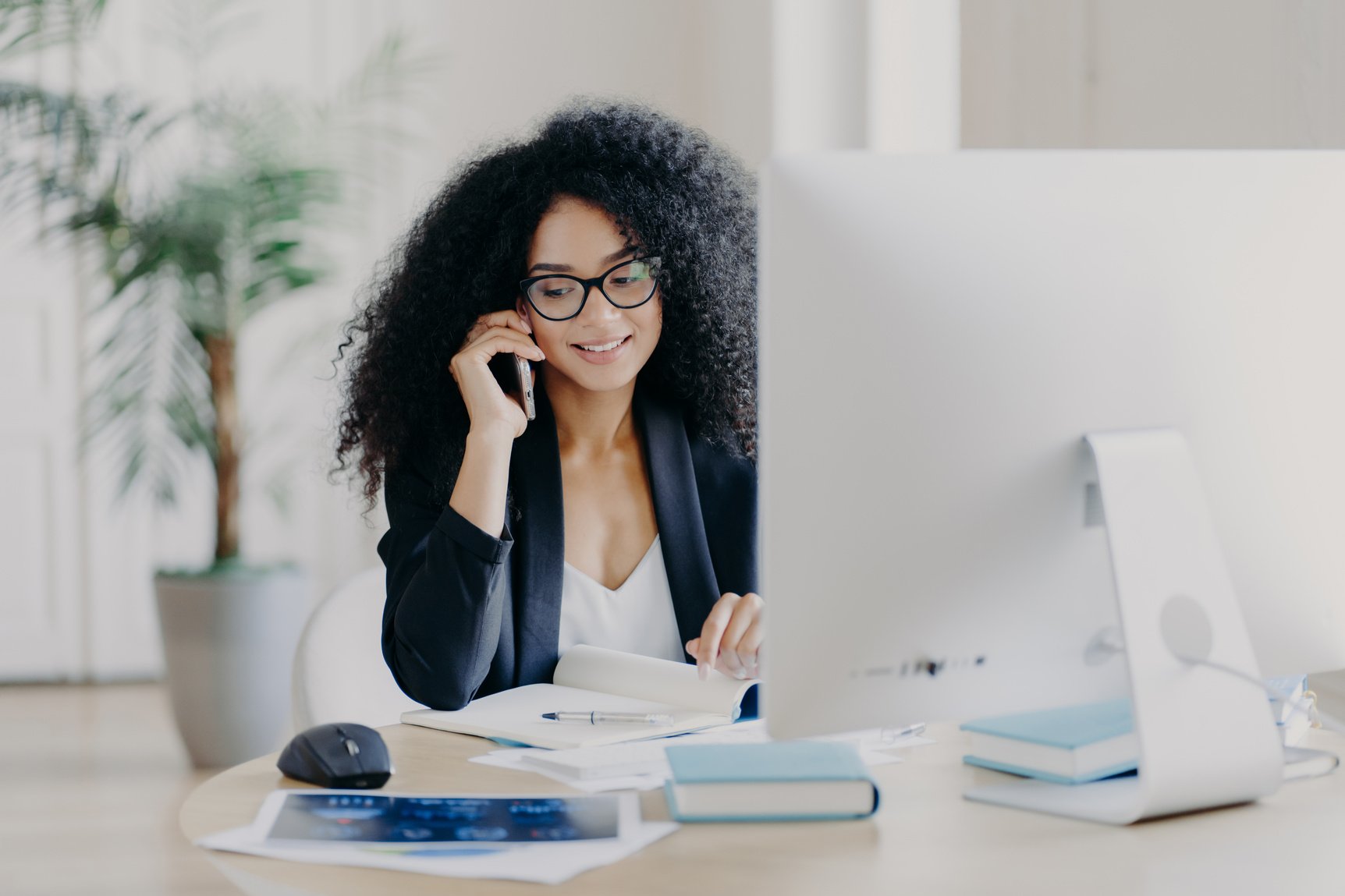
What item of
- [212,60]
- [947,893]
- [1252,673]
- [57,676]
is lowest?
[57,676]

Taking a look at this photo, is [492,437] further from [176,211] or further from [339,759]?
[176,211]

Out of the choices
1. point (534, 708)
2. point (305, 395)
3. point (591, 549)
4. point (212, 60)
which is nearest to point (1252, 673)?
point (534, 708)

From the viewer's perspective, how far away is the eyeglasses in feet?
5.04

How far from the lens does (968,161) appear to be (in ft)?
2.82

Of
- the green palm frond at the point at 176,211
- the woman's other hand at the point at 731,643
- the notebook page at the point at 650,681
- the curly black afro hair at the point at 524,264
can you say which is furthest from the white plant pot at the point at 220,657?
the woman's other hand at the point at 731,643

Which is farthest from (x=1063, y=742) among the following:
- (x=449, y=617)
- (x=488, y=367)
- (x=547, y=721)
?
(x=488, y=367)

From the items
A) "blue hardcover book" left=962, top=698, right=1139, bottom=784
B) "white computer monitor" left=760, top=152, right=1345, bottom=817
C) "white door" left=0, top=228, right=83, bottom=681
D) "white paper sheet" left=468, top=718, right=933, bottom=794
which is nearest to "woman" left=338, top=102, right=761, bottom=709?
"white paper sheet" left=468, top=718, right=933, bottom=794

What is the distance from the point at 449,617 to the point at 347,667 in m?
0.12

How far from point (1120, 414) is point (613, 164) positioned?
87cm

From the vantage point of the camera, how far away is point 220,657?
3.30 metres

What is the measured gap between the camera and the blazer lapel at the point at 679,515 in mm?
1616

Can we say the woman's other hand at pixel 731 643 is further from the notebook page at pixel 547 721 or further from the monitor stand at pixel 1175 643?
the monitor stand at pixel 1175 643

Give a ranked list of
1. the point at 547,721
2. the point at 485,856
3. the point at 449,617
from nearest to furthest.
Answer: the point at 485,856, the point at 547,721, the point at 449,617

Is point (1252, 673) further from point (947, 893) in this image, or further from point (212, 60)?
point (212, 60)
